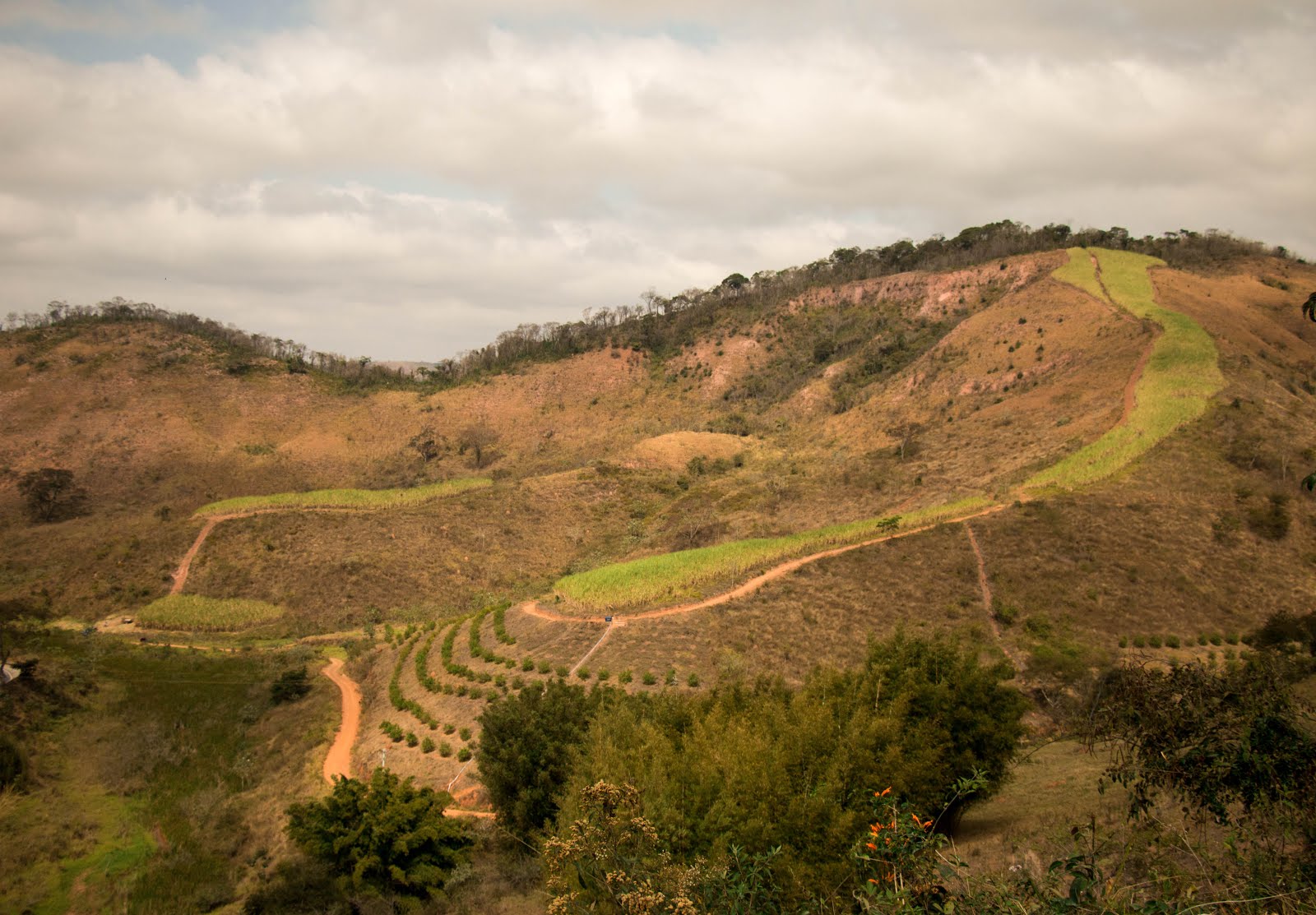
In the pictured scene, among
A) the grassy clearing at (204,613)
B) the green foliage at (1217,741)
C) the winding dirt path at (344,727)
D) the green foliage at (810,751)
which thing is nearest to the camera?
the green foliage at (1217,741)

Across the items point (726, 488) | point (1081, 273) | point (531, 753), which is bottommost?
point (531, 753)

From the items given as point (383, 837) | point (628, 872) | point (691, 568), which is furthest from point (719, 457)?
point (628, 872)

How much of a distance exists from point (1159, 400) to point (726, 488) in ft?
76.3

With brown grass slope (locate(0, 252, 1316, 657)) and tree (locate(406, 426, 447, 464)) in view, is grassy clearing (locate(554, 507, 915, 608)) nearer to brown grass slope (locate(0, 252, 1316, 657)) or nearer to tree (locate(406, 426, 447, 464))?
brown grass slope (locate(0, 252, 1316, 657))

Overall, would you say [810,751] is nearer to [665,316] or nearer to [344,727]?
[344,727]

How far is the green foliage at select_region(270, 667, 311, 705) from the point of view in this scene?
92.5 ft

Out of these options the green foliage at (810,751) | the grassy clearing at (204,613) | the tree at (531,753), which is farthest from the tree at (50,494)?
the green foliage at (810,751)

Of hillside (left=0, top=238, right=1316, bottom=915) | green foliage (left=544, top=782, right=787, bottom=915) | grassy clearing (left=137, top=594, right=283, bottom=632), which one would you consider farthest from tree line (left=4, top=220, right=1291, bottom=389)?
green foliage (left=544, top=782, right=787, bottom=915)

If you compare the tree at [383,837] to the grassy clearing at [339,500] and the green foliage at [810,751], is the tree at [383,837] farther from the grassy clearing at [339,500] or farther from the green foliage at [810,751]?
the grassy clearing at [339,500]

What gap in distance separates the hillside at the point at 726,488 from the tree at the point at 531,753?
2877 mm

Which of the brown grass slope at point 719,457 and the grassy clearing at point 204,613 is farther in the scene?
the grassy clearing at point 204,613

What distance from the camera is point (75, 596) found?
1581 inches

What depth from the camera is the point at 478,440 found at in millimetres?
69125

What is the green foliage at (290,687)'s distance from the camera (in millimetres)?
28203
